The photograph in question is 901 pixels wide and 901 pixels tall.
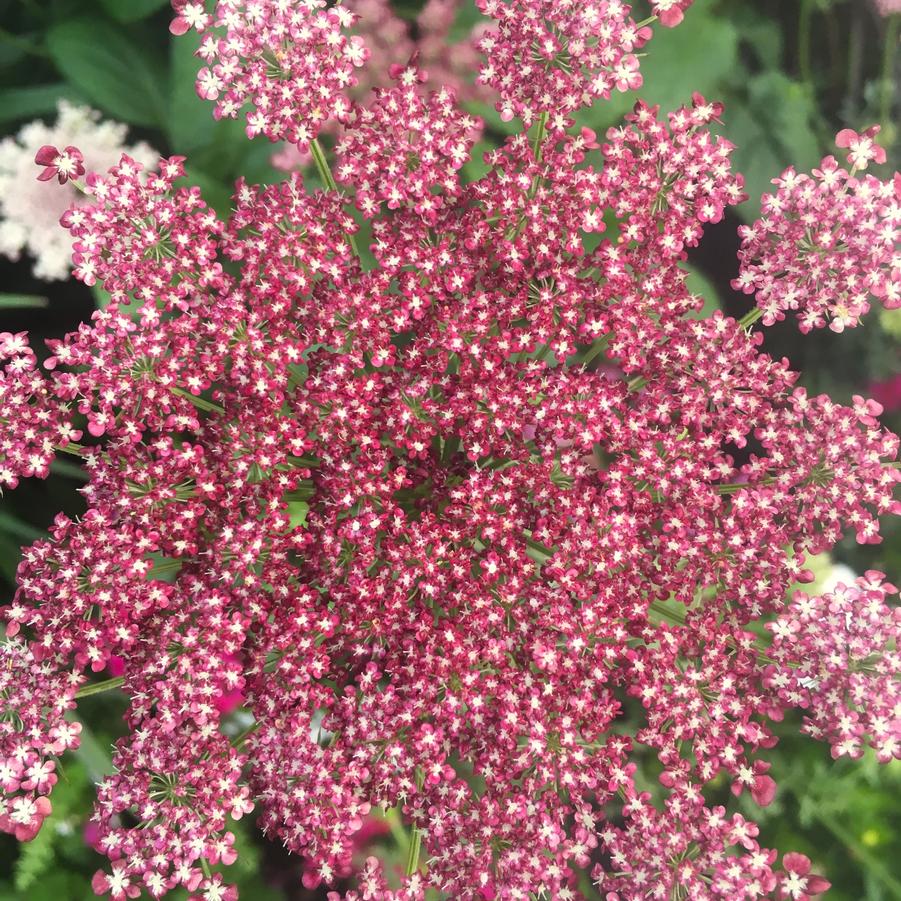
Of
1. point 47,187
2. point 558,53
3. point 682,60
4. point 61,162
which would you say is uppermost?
point 682,60

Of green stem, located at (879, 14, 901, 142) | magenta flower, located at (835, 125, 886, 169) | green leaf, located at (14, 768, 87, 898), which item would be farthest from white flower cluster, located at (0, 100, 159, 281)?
green stem, located at (879, 14, 901, 142)

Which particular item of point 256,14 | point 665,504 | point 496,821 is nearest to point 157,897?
point 496,821

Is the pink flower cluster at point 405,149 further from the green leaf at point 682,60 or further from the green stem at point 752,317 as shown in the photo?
the green leaf at point 682,60

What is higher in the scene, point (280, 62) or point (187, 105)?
point (187, 105)

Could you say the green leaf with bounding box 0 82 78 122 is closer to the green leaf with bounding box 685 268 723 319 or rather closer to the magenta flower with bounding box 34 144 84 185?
the magenta flower with bounding box 34 144 84 185

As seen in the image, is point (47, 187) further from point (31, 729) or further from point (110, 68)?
point (31, 729)

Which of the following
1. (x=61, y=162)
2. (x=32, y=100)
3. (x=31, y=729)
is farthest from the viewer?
(x=32, y=100)

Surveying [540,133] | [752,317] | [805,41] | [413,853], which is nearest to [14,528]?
[413,853]
